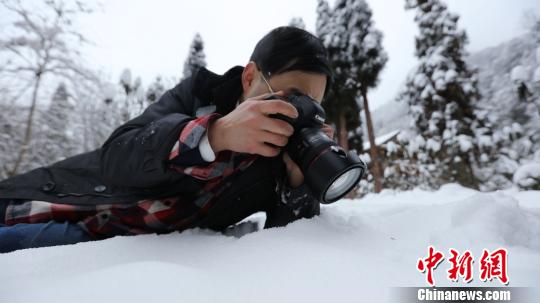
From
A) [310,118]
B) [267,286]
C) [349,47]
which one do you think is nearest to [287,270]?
[267,286]

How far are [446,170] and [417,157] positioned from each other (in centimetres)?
62

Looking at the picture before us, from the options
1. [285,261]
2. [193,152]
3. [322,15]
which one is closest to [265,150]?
[193,152]

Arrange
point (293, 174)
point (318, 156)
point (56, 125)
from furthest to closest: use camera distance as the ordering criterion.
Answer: point (56, 125) < point (293, 174) < point (318, 156)

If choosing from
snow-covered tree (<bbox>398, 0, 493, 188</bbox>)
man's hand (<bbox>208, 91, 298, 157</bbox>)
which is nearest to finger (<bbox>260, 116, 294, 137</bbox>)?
man's hand (<bbox>208, 91, 298, 157</bbox>)

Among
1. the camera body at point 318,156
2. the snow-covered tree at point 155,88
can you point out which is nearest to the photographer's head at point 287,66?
the camera body at point 318,156

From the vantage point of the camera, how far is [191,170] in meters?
0.72

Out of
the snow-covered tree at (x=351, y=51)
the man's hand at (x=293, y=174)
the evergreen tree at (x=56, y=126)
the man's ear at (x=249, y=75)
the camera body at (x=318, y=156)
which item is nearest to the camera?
the camera body at (x=318, y=156)

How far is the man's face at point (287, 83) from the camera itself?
0.93m

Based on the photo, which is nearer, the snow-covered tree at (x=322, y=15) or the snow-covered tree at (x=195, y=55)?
the snow-covered tree at (x=322, y=15)

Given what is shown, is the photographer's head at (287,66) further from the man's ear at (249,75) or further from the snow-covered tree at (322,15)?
the snow-covered tree at (322,15)

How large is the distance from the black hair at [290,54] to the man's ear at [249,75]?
2cm

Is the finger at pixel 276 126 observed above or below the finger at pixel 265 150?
above

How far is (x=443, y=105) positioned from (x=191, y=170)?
24.2ft

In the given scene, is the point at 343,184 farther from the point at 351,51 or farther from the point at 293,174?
the point at 351,51
